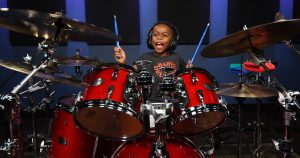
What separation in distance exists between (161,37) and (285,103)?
1147 millimetres

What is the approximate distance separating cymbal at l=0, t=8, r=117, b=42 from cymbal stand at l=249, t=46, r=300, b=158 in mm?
983

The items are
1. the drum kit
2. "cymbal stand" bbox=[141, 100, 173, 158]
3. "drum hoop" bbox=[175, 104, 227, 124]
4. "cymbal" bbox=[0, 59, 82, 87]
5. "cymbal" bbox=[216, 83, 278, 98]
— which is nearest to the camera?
"cymbal stand" bbox=[141, 100, 173, 158]

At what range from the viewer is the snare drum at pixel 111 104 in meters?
1.74

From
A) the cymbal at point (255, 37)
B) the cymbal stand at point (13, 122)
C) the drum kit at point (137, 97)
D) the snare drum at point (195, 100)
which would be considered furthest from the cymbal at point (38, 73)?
the cymbal at point (255, 37)

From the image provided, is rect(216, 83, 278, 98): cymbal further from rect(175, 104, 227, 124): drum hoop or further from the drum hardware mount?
the drum hardware mount

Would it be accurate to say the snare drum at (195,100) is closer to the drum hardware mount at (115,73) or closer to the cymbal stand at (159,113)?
the cymbal stand at (159,113)

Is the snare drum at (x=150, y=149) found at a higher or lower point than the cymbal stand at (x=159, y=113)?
lower

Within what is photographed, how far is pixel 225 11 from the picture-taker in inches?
180

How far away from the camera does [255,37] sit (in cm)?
206

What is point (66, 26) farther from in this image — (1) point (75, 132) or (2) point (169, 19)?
(2) point (169, 19)

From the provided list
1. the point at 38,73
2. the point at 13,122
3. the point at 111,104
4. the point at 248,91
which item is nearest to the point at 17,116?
the point at 13,122

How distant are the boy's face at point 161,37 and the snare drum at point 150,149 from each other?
93 cm

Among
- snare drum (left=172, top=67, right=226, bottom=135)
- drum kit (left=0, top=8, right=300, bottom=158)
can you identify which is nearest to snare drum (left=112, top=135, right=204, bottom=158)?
drum kit (left=0, top=8, right=300, bottom=158)

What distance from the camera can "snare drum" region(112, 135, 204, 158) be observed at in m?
1.86
